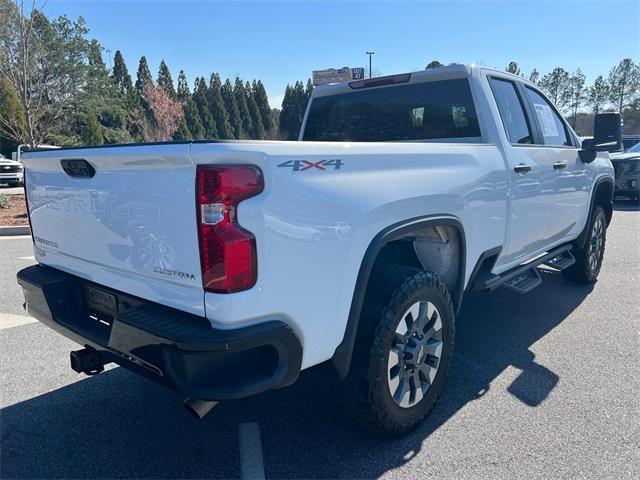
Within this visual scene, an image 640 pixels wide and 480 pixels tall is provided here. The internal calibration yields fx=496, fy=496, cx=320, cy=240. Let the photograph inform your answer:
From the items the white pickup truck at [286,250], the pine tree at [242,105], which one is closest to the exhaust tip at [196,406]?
the white pickup truck at [286,250]

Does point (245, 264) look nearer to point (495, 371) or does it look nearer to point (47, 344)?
point (495, 371)

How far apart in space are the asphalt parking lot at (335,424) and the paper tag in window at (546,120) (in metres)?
1.75

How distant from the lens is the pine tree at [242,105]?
131ft

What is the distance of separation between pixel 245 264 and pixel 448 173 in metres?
1.48

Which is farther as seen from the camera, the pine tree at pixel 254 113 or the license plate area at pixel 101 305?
the pine tree at pixel 254 113

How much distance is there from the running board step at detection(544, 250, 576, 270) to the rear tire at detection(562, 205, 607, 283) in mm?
151

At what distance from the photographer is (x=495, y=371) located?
11.4ft

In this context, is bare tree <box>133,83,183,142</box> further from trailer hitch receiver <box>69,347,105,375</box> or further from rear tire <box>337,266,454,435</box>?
rear tire <box>337,266,454,435</box>

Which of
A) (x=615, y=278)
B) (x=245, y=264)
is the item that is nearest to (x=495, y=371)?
(x=245, y=264)

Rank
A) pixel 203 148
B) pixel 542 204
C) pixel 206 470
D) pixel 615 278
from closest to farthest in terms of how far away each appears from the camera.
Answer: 1. pixel 203 148
2. pixel 206 470
3. pixel 542 204
4. pixel 615 278

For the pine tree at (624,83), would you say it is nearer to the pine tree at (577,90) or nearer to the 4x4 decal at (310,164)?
the pine tree at (577,90)

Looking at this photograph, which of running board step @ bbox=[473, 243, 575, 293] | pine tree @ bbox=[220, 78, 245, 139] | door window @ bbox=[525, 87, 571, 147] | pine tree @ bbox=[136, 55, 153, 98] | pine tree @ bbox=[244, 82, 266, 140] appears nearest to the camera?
running board step @ bbox=[473, 243, 575, 293]

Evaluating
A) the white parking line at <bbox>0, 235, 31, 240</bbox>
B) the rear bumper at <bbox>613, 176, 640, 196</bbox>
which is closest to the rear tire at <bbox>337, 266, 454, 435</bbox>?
the white parking line at <bbox>0, 235, 31, 240</bbox>

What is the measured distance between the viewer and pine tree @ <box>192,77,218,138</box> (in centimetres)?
3572
